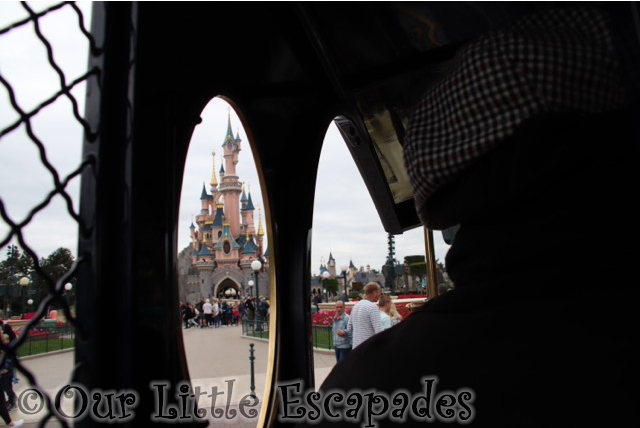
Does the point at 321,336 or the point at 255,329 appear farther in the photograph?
the point at 255,329

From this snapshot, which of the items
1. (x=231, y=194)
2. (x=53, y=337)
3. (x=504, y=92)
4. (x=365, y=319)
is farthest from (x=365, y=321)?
(x=231, y=194)

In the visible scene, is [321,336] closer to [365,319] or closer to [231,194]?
[365,319]

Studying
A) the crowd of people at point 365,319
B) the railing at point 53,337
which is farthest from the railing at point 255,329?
the railing at point 53,337

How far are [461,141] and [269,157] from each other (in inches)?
69.7

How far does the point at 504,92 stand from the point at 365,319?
5.18 m

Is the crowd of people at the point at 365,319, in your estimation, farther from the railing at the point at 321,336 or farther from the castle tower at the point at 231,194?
the castle tower at the point at 231,194

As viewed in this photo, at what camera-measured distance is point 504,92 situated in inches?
32.1

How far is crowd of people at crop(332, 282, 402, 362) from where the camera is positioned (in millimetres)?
5746

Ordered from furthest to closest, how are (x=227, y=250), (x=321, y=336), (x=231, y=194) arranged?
1. (x=227, y=250)
2. (x=231, y=194)
3. (x=321, y=336)

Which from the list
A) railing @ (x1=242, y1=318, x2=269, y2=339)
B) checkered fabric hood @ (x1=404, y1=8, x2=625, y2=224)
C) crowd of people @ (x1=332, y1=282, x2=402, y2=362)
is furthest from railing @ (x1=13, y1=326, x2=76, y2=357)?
railing @ (x1=242, y1=318, x2=269, y2=339)

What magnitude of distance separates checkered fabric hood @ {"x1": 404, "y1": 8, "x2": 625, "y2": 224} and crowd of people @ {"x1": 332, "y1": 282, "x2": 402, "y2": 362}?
4332 mm

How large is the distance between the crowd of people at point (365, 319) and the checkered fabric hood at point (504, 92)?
4332 millimetres

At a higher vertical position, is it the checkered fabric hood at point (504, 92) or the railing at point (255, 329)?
the checkered fabric hood at point (504, 92)

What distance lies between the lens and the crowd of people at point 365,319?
5.75 meters
